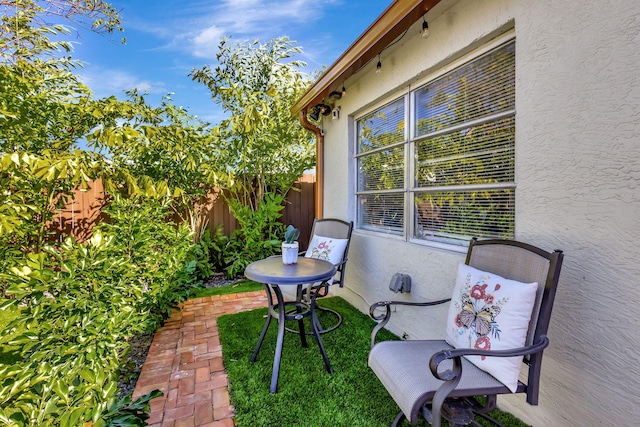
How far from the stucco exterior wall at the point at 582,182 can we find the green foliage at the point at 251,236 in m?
3.96

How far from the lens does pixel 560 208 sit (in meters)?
1.62

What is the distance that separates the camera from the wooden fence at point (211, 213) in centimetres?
461

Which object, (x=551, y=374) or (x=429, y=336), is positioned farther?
(x=429, y=336)

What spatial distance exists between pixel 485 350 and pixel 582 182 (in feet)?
3.33

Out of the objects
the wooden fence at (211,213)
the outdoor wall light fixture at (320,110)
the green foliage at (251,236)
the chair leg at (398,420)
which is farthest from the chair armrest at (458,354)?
the wooden fence at (211,213)

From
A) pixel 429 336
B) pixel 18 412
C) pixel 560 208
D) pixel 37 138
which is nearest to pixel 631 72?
pixel 560 208

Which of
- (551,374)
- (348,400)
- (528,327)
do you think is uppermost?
(528,327)

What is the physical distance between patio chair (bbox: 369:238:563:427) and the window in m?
0.52

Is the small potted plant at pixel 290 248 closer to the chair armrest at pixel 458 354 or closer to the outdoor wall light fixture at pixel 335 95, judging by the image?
the chair armrest at pixel 458 354

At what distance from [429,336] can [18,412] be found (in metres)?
2.54

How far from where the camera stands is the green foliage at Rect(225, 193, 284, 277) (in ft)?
17.0

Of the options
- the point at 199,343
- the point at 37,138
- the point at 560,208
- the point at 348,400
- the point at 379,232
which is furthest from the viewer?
the point at 379,232

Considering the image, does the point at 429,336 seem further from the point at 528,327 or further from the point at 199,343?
the point at 199,343

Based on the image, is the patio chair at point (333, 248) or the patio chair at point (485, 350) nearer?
the patio chair at point (485, 350)
